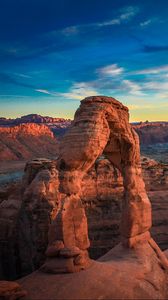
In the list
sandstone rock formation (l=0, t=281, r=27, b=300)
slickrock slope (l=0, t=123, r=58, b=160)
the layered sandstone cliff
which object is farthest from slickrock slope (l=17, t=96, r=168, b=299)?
slickrock slope (l=0, t=123, r=58, b=160)

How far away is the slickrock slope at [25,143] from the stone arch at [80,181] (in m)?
95.5

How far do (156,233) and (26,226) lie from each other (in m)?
9.85

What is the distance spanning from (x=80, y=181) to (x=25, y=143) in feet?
385

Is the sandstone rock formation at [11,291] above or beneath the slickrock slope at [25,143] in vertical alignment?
beneath

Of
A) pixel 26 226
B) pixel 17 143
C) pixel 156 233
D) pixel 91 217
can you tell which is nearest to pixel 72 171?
pixel 26 226

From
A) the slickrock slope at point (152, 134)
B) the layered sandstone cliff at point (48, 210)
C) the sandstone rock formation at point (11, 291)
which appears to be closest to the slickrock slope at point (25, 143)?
the slickrock slope at point (152, 134)

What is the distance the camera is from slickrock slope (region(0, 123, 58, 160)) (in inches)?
4560

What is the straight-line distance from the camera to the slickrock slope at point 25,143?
116 meters

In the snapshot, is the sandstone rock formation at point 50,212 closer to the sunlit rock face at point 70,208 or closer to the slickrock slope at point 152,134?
the sunlit rock face at point 70,208

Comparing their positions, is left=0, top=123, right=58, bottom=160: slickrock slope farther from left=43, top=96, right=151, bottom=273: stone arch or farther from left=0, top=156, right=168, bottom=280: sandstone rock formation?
left=43, top=96, right=151, bottom=273: stone arch

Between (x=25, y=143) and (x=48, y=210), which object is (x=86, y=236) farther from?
(x=25, y=143)

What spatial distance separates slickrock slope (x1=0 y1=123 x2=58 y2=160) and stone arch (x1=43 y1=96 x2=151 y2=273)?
95.5 metres

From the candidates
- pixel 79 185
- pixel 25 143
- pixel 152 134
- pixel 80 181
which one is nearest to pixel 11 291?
pixel 79 185

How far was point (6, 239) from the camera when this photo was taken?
19.5m
